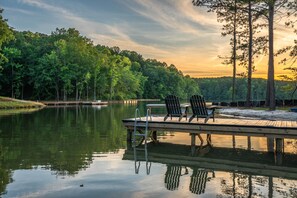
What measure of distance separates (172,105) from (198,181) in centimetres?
612

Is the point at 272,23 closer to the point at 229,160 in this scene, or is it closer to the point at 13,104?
the point at 229,160

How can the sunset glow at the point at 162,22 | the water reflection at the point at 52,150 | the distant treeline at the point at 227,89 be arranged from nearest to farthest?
1. the water reflection at the point at 52,150
2. the sunset glow at the point at 162,22
3. the distant treeline at the point at 227,89

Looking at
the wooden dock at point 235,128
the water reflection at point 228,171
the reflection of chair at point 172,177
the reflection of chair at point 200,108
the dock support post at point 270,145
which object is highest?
the reflection of chair at point 200,108

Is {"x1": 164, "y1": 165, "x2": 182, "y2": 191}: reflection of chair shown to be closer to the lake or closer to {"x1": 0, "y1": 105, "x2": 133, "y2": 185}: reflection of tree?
the lake

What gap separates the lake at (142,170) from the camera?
23.3ft

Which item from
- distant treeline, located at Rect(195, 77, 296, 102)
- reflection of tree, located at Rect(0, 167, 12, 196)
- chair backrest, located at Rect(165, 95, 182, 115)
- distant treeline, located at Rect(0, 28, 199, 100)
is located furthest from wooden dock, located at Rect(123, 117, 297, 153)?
distant treeline, located at Rect(195, 77, 296, 102)

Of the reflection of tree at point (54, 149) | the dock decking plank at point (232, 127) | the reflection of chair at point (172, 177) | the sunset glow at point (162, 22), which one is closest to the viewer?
the reflection of chair at point (172, 177)

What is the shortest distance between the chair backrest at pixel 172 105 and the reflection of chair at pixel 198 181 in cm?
487

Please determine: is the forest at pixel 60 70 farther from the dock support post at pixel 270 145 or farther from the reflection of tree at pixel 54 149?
the reflection of tree at pixel 54 149

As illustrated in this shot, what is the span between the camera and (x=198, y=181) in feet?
25.8

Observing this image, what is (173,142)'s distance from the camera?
14.2 meters

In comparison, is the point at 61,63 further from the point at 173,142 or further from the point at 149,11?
the point at 173,142

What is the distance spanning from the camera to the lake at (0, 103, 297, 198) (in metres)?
7.11

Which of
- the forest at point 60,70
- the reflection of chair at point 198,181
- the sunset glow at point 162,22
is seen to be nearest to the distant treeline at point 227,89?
the forest at point 60,70
